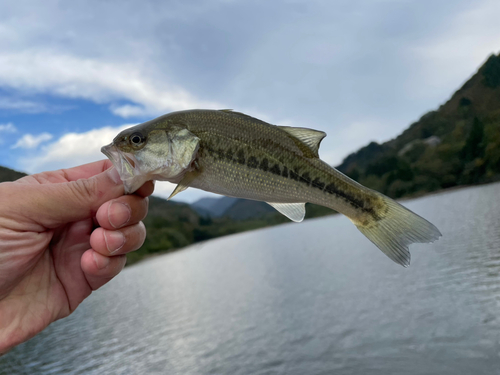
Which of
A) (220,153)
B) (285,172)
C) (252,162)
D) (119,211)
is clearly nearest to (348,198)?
(285,172)

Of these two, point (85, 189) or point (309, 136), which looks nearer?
point (309, 136)

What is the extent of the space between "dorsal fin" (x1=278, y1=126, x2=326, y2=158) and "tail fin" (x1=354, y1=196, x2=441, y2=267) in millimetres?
786

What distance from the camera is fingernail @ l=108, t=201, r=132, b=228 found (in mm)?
3297

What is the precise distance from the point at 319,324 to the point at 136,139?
2155 cm

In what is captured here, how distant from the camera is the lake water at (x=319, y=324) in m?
16.3

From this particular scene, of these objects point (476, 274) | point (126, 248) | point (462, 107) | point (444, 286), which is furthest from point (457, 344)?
point (462, 107)

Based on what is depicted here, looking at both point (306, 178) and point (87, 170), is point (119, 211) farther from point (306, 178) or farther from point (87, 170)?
point (306, 178)

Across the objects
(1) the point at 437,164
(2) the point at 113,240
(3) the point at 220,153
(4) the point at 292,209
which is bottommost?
(2) the point at 113,240

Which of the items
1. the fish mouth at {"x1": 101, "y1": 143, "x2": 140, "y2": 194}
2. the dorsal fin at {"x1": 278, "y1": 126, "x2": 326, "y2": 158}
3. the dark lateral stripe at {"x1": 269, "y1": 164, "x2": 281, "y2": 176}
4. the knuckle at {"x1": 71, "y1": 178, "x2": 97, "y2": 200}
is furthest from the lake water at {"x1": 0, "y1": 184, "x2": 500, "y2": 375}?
the fish mouth at {"x1": 101, "y1": 143, "x2": 140, "y2": 194}

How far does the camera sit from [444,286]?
22.9 m

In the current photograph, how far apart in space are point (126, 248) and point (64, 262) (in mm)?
1069

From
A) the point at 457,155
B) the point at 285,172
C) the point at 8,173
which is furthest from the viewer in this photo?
the point at 457,155

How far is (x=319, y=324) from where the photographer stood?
2167 centimetres

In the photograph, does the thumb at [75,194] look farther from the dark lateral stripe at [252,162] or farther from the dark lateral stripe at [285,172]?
the dark lateral stripe at [285,172]
